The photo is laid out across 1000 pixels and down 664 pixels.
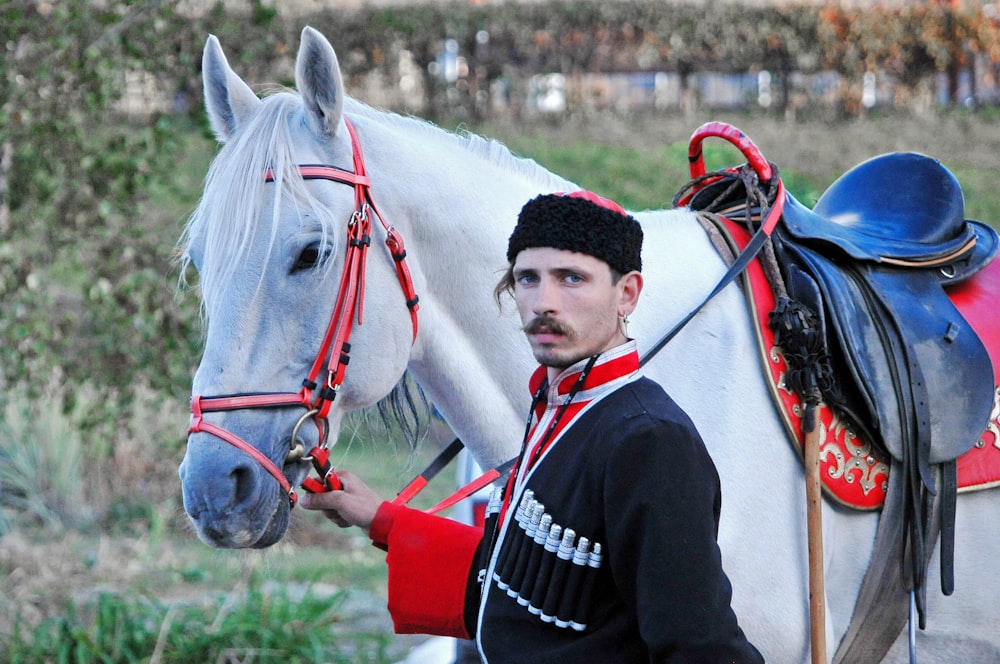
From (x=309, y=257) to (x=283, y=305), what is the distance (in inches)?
4.8

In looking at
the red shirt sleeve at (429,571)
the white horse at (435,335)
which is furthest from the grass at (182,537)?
the red shirt sleeve at (429,571)

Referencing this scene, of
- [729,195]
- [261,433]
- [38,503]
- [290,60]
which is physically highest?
[290,60]

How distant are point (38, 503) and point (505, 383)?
4.59 meters

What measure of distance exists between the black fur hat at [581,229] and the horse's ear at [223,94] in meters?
0.99

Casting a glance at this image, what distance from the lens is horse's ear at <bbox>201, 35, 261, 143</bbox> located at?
2.38 metres

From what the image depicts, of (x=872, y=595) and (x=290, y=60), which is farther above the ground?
(x=290, y=60)

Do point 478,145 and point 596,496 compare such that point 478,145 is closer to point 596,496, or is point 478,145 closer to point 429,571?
point 429,571

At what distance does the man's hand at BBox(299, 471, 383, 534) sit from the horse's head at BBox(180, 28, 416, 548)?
0.07 metres

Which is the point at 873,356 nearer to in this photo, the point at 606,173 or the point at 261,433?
the point at 261,433

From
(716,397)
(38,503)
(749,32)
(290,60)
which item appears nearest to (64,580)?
(38,503)

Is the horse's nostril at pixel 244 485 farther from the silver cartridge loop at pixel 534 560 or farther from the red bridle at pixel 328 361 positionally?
the silver cartridge loop at pixel 534 560

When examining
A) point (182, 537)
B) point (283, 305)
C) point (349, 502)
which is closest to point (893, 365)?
point (349, 502)

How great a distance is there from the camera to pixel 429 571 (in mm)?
1993

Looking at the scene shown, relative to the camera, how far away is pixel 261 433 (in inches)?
80.7
